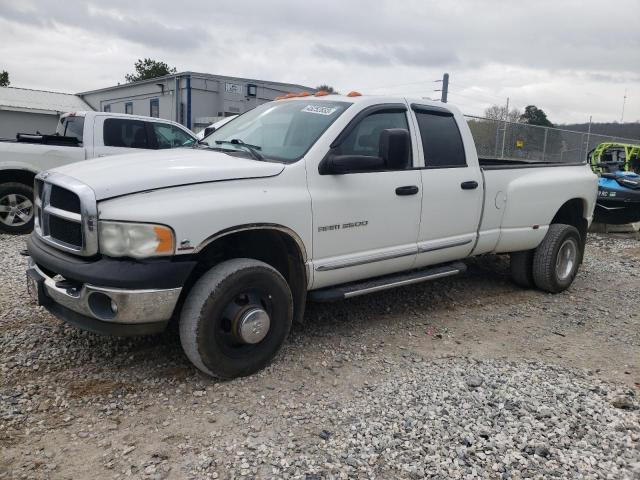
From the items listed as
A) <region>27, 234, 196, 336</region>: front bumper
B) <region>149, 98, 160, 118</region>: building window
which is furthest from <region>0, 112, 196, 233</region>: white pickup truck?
<region>149, 98, 160, 118</region>: building window

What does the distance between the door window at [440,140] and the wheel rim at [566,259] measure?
1.97 m

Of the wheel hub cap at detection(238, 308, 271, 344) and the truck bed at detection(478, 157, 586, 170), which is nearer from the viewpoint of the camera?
the wheel hub cap at detection(238, 308, 271, 344)

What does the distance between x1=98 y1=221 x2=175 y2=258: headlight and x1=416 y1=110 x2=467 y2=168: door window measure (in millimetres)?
2395

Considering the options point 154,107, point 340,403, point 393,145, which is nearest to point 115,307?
point 340,403

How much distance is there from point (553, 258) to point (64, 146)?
6865 millimetres

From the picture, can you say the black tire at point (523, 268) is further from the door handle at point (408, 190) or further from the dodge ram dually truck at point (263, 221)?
the door handle at point (408, 190)

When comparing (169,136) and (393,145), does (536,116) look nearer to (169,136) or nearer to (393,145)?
(169,136)

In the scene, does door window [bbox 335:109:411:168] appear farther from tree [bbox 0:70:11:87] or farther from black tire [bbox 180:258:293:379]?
tree [bbox 0:70:11:87]

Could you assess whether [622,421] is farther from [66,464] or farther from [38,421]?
[38,421]

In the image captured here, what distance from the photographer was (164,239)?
3.10m

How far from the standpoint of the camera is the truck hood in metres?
3.17

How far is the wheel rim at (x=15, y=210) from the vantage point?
7836 millimetres

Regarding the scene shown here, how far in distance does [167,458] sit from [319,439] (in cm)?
79

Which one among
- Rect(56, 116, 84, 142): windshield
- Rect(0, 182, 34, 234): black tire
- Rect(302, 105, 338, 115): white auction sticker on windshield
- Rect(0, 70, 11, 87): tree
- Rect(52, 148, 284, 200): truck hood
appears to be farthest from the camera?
Rect(0, 70, 11, 87): tree
